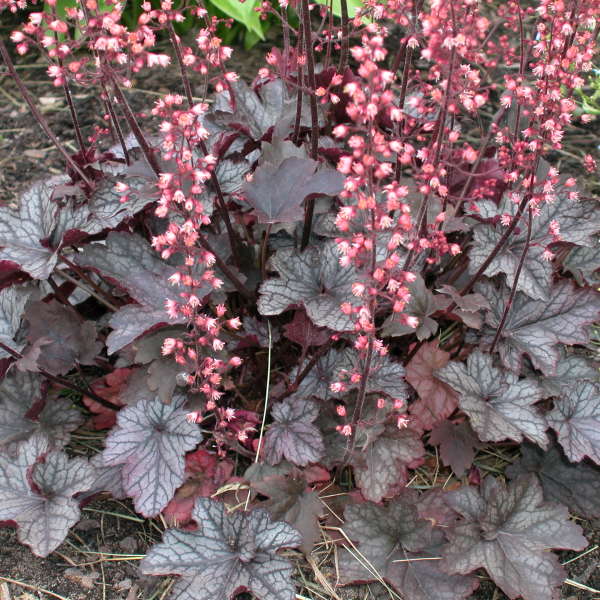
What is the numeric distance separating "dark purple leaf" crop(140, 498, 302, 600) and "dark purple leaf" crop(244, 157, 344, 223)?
96 cm

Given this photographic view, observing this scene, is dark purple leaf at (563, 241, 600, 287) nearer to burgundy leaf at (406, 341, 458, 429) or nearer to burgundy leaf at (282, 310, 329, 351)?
burgundy leaf at (406, 341, 458, 429)

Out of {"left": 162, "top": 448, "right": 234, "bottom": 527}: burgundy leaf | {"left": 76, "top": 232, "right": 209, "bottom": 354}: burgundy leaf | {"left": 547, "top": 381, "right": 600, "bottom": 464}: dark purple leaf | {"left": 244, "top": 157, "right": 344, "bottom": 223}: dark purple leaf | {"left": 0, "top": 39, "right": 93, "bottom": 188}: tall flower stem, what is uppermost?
{"left": 0, "top": 39, "right": 93, "bottom": 188}: tall flower stem

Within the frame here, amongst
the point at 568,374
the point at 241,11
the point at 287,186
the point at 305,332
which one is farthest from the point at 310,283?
the point at 241,11

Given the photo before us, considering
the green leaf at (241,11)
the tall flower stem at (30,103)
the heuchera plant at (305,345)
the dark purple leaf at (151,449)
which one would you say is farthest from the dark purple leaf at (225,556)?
the green leaf at (241,11)

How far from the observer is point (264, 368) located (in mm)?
2719

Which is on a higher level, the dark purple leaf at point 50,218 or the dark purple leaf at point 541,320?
the dark purple leaf at point 50,218

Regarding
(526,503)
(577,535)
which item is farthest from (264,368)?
(577,535)

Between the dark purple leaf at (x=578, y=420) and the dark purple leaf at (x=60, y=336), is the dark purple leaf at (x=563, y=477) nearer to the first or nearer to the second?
the dark purple leaf at (x=578, y=420)

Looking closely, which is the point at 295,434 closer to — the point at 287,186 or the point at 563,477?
the point at 287,186

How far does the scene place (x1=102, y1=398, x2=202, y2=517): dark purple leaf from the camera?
7.11 ft

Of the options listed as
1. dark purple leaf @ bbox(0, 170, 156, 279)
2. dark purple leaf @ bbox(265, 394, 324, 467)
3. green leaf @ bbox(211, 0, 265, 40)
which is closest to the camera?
dark purple leaf @ bbox(265, 394, 324, 467)

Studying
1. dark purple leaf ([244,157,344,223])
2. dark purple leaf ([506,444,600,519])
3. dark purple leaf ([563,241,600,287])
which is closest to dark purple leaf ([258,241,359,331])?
dark purple leaf ([244,157,344,223])

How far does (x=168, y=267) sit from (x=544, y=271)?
1313mm

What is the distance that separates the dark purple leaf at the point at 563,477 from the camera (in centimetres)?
243
